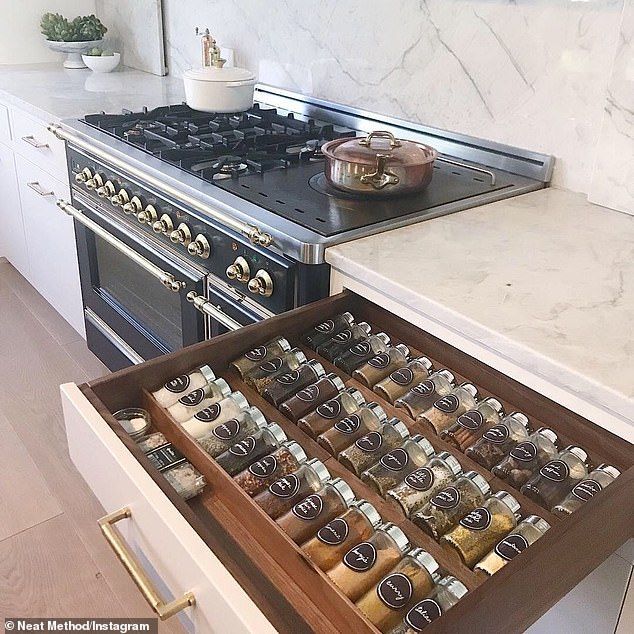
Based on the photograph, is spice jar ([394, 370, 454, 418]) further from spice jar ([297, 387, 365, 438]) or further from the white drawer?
the white drawer

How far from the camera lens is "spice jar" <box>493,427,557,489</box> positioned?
0.89 metres

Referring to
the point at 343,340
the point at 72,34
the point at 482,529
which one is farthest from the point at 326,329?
the point at 72,34

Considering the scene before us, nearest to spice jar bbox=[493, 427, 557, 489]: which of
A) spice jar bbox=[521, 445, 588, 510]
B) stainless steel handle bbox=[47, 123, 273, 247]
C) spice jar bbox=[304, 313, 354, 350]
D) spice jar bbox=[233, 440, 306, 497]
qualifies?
spice jar bbox=[521, 445, 588, 510]

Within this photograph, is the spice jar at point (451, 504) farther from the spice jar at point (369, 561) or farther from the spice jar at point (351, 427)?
the spice jar at point (351, 427)

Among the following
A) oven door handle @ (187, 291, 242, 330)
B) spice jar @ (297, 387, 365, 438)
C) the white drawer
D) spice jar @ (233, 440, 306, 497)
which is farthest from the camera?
oven door handle @ (187, 291, 242, 330)

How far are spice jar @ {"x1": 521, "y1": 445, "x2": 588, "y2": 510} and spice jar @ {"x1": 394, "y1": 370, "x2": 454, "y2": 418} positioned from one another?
19 cm

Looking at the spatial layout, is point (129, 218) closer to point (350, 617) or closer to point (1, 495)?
point (1, 495)

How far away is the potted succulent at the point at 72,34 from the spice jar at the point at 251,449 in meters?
2.43

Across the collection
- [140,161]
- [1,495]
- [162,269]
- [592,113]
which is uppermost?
[592,113]

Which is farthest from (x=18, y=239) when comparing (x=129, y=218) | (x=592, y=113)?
(x=592, y=113)

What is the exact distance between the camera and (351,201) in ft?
4.66

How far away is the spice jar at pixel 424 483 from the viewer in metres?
0.85

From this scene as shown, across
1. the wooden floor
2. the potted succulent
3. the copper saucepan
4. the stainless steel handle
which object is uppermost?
the potted succulent

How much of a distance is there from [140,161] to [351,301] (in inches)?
28.4
